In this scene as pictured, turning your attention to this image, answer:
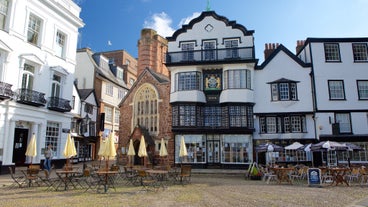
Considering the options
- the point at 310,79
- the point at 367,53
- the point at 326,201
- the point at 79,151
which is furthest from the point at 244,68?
the point at 79,151

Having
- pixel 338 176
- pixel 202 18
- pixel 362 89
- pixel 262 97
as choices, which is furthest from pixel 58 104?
pixel 362 89

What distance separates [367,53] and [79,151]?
2928 centimetres

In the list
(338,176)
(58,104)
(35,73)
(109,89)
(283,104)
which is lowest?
(338,176)

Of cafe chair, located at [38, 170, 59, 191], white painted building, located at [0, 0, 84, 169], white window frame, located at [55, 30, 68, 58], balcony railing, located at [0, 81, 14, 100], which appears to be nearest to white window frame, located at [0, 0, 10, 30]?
white painted building, located at [0, 0, 84, 169]

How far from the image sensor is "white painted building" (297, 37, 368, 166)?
69.8 ft

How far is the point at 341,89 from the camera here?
2223 cm

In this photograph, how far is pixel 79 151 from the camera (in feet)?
96.1

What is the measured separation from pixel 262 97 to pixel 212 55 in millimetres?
5778

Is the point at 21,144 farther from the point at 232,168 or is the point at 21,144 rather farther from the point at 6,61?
the point at 232,168

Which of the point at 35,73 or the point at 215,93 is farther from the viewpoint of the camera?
the point at 215,93

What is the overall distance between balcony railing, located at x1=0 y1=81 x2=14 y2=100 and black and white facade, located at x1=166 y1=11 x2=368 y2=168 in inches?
488

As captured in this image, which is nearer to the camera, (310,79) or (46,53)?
(46,53)

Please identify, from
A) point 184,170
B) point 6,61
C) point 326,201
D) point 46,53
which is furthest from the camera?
point 46,53

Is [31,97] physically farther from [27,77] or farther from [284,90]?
[284,90]
